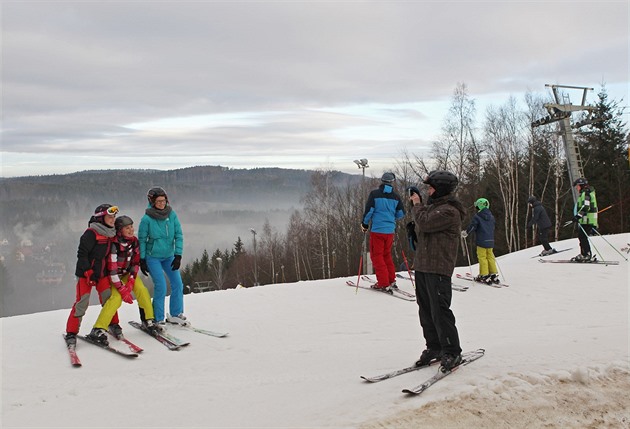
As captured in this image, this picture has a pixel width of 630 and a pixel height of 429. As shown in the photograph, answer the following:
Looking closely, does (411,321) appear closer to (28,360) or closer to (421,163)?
(28,360)

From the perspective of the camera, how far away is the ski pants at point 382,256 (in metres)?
9.16

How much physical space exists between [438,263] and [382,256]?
4480 mm

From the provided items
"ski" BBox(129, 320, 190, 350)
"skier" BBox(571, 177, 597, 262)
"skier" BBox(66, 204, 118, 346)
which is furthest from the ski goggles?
"skier" BBox(571, 177, 597, 262)

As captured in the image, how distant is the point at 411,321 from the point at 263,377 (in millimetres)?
3248

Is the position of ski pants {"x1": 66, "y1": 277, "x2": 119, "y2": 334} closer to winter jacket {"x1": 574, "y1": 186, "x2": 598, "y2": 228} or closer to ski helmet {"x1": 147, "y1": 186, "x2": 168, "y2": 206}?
ski helmet {"x1": 147, "y1": 186, "x2": 168, "y2": 206}

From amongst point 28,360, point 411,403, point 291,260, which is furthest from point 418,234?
point 291,260

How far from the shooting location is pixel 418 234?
514 centimetres

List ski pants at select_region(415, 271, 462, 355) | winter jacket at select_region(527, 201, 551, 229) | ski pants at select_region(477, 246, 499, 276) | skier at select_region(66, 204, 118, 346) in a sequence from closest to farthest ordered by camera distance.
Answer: ski pants at select_region(415, 271, 462, 355) → skier at select_region(66, 204, 118, 346) → ski pants at select_region(477, 246, 499, 276) → winter jacket at select_region(527, 201, 551, 229)

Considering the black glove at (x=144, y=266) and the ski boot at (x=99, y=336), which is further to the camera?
the black glove at (x=144, y=266)

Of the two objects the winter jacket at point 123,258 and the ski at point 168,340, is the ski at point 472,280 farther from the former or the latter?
the winter jacket at point 123,258

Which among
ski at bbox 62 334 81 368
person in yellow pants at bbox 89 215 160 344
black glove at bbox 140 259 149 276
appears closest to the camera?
ski at bbox 62 334 81 368

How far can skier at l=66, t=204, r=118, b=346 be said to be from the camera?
A: 5.81 meters

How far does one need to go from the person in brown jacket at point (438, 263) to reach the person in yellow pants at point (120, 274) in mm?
3471

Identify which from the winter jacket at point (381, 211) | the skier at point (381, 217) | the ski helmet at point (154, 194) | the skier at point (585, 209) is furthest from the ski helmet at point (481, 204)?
the ski helmet at point (154, 194)
